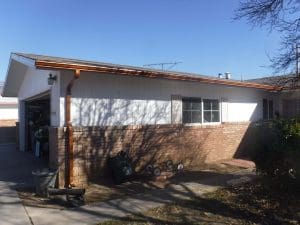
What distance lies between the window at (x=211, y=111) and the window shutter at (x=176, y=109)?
4.31 feet

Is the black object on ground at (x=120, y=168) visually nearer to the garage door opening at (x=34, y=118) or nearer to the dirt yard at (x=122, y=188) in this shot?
the dirt yard at (x=122, y=188)

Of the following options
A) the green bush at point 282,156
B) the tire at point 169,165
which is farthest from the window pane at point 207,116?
the green bush at point 282,156

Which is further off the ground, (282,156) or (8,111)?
(8,111)

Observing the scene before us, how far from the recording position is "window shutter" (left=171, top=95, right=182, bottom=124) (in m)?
12.3

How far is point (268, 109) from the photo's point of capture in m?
17.1

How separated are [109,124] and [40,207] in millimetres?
3355

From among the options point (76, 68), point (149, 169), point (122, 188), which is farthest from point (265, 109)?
point (76, 68)

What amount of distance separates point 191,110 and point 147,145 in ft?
Answer: 8.09

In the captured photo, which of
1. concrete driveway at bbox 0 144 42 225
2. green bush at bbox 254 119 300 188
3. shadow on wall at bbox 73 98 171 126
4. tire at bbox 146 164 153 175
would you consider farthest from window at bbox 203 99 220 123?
concrete driveway at bbox 0 144 42 225

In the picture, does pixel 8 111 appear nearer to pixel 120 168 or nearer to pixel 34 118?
pixel 34 118

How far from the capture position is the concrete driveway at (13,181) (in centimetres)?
709

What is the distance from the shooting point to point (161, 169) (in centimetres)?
1120

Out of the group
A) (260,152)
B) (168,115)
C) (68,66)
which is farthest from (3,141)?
(260,152)

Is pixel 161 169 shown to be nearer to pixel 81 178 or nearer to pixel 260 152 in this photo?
pixel 81 178
